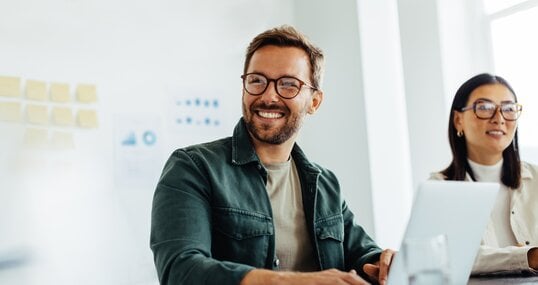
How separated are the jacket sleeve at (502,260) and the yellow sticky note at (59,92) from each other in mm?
1694

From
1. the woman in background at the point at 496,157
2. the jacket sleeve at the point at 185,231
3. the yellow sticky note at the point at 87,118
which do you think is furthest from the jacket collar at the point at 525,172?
the yellow sticky note at the point at 87,118

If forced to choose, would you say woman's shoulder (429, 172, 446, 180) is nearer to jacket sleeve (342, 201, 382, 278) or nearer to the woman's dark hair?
the woman's dark hair

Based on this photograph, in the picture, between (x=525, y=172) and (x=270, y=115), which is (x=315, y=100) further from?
(x=525, y=172)

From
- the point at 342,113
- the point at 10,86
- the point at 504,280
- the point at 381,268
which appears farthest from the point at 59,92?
the point at 504,280

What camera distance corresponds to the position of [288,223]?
153cm

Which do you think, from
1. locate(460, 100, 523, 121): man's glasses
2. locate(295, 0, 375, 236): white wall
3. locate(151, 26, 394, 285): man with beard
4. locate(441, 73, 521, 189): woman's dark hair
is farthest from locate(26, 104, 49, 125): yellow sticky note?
locate(460, 100, 523, 121): man's glasses

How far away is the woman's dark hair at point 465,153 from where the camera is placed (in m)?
2.03

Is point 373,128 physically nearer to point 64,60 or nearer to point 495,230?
point 495,230

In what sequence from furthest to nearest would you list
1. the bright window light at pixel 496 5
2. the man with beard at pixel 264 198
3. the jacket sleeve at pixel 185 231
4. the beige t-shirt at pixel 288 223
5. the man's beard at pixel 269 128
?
the bright window light at pixel 496 5, the man's beard at pixel 269 128, the beige t-shirt at pixel 288 223, the man with beard at pixel 264 198, the jacket sleeve at pixel 185 231

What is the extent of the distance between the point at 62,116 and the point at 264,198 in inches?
47.3

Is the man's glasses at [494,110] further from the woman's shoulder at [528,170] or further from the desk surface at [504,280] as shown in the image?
the desk surface at [504,280]

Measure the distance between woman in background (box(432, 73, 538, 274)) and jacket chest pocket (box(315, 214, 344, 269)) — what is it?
570mm

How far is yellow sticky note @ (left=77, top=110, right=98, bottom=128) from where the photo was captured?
92.1 inches

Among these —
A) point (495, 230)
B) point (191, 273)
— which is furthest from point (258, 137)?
point (495, 230)
